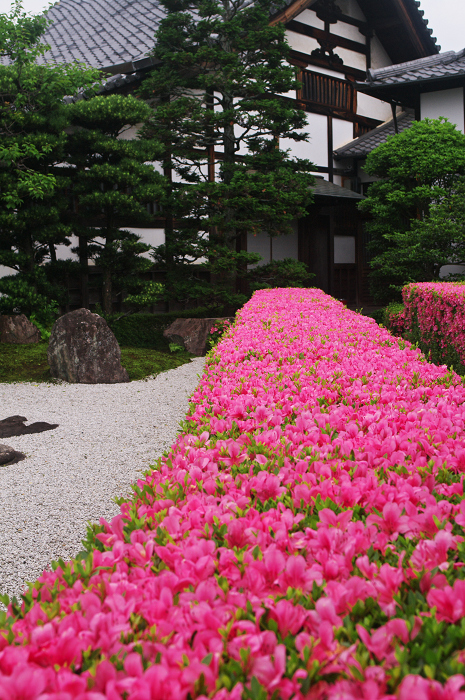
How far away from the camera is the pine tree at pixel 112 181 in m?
10.7

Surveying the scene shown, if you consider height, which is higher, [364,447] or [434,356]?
[364,447]

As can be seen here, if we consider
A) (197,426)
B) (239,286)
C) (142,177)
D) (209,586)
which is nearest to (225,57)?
(142,177)

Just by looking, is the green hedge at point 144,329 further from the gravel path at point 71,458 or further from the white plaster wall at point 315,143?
the white plaster wall at point 315,143

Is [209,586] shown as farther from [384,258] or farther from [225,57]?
[384,258]

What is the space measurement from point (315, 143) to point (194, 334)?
7.85 meters

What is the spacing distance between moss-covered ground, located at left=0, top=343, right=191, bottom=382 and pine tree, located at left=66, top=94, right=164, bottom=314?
1296 mm

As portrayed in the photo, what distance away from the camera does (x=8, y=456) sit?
529 centimetres

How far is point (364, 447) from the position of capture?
2.03m

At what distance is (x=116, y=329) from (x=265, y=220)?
4.18 meters

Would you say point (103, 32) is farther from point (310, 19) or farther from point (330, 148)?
point (330, 148)

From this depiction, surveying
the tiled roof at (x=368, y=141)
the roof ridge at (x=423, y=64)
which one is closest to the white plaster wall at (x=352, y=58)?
the tiled roof at (x=368, y=141)

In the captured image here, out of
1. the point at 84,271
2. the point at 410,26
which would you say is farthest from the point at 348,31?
the point at 84,271

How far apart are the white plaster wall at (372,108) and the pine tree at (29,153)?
970 cm

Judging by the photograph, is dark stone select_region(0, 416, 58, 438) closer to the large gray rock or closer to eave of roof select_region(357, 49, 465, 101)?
the large gray rock
